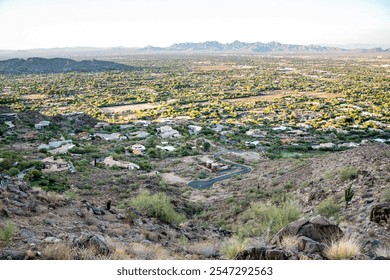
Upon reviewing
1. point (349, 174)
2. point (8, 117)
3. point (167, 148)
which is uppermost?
point (349, 174)

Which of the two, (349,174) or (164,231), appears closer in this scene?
(164,231)

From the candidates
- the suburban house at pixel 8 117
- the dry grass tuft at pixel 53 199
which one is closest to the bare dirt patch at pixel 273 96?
the suburban house at pixel 8 117

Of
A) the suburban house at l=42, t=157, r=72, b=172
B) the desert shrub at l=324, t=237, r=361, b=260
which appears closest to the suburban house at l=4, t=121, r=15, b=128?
the suburban house at l=42, t=157, r=72, b=172

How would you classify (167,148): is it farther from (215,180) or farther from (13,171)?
(13,171)

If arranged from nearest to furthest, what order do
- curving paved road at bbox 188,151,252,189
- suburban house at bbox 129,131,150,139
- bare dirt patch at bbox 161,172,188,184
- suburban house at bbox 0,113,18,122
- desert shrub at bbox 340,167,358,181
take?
desert shrub at bbox 340,167,358,181 < curving paved road at bbox 188,151,252,189 < bare dirt patch at bbox 161,172,188,184 < suburban house at bbox 129,131,150,139 < suburban house at bbox 0,113,18,122

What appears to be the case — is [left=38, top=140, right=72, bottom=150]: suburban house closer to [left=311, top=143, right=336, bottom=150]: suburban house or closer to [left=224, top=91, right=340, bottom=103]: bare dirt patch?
[left=311, top=143, right=336, bottom=150]: suburban house

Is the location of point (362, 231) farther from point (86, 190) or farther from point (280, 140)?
point (280, 140)

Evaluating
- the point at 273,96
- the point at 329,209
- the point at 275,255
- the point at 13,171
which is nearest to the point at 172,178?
the point at 13,171
